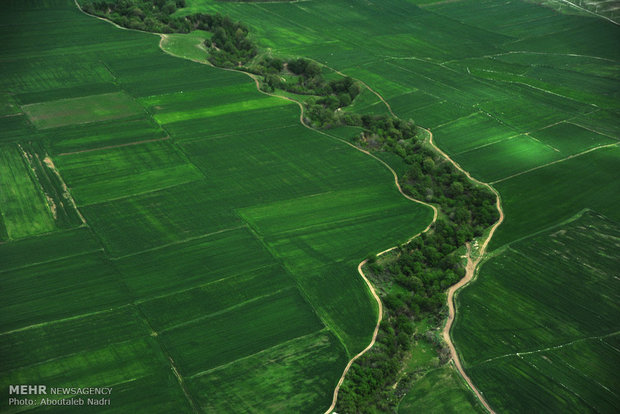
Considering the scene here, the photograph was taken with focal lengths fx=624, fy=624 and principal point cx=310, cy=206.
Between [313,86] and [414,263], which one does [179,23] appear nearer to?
[313,86]

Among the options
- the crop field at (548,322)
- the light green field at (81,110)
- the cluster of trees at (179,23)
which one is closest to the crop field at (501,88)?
the crop field at (548,322)

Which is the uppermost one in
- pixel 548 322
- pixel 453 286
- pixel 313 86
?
pixel 313 86

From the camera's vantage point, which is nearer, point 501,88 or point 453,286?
point 453,286

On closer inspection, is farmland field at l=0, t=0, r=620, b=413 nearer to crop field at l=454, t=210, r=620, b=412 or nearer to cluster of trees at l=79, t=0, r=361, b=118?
crop field at l=454, t=210, r=620, b=412

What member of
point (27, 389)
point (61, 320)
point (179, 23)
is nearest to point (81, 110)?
point (179, 23)

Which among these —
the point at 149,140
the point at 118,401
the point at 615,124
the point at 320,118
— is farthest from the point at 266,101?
the point at 118,401

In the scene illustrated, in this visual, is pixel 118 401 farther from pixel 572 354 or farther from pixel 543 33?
pixel 543 33

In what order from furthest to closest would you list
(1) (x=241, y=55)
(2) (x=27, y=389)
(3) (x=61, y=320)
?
(1) (x=241, y=55) → (3) (x=61, y=320) → (2) (x=27, y=389)
